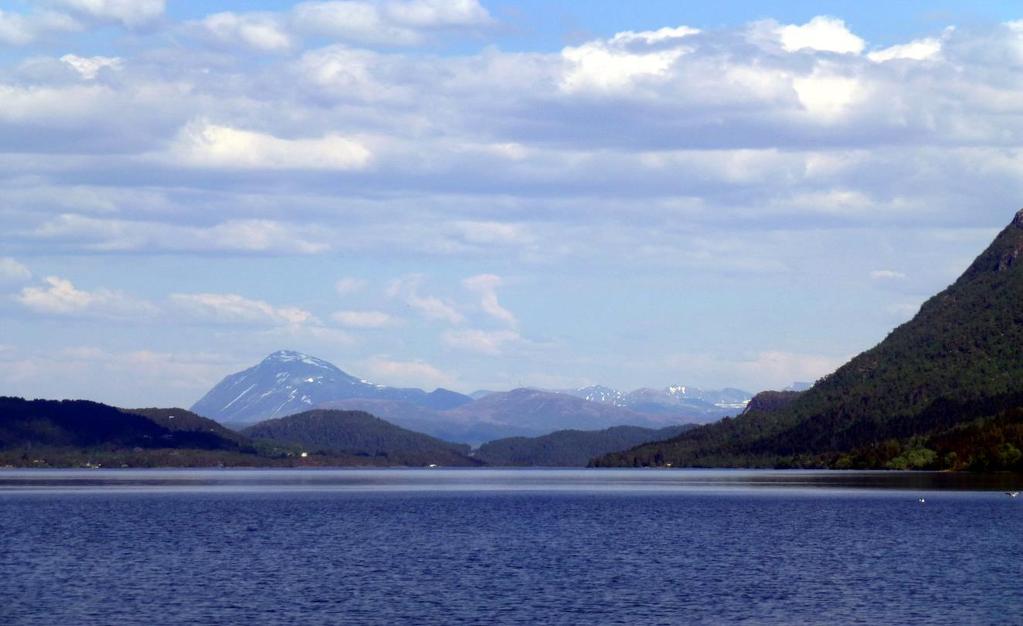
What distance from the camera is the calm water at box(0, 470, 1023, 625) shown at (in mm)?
74500

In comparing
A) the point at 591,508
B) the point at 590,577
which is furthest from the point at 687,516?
the point at 590,577

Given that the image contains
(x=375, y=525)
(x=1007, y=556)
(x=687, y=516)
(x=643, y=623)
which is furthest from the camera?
(x=687, y=516)

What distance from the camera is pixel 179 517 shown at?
16112cm

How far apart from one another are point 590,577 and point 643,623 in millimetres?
20409

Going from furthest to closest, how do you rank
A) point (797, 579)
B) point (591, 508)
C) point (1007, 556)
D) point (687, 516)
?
point (591, 508), point (687, 516), point (1007, 556), point (797, 579)

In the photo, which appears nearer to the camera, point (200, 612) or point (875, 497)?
point (200, 612)

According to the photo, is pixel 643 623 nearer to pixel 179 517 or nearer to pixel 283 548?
pixel 283 548

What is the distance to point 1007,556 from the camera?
332 feet

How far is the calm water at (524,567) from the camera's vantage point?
244 ft

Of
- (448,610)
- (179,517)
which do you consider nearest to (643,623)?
(448,610)

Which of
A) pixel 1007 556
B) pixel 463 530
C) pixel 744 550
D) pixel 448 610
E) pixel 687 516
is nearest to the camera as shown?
pixel 448 610

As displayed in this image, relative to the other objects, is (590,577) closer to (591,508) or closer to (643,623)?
(643,623)

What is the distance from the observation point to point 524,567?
97.6 meters

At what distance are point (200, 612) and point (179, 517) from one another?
3513 inches
